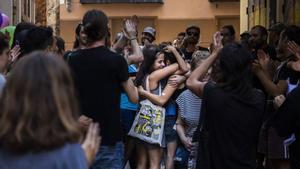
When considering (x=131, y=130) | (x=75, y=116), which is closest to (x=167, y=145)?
(x=131, y=130)

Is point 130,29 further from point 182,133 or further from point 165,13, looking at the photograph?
point 165,13

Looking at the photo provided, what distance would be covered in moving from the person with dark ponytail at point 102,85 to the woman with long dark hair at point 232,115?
74 cm

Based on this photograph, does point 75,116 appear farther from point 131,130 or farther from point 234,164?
point 131,130

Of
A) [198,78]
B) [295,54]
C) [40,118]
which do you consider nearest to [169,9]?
[295,54]

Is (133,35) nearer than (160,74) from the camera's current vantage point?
Yes

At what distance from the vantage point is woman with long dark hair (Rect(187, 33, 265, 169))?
534 cm

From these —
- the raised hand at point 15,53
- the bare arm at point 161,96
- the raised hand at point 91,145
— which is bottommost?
the bare arm at point 161,96

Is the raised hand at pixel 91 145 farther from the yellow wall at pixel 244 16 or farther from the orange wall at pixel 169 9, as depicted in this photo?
the orange wall at pixel 169 9

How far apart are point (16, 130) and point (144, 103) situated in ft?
17.5

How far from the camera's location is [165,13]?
27750 millimetres

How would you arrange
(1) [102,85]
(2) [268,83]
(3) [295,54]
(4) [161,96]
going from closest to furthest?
(1) [102,85] < (3) [295,54] < (2) [268,83] < (4) [161,96]

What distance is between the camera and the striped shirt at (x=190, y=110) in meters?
8.09

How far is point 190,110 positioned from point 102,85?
262 cm

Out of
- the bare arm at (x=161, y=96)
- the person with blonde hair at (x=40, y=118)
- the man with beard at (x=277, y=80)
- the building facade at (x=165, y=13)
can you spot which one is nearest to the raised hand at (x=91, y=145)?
the person with blonde hair at (x=40, y=118)
